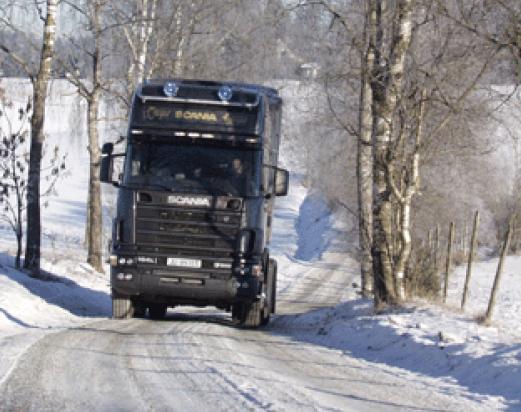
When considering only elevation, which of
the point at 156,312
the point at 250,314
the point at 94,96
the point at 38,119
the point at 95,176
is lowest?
the point at 156,312

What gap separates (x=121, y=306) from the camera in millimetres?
16312

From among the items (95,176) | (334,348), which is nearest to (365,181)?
(95,176)

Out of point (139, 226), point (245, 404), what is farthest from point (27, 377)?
point (139, 226)

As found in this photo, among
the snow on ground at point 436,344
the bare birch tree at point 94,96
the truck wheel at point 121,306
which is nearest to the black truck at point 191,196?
the truck wheel at point 121,306

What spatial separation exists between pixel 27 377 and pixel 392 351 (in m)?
4.99

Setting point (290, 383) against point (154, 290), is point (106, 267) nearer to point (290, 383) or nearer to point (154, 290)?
point (154, 290)

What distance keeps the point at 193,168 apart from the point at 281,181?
174cm

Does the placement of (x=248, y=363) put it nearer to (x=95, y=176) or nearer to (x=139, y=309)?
(x=139, y=309)

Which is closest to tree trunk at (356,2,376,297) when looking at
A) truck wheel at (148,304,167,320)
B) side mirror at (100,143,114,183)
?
truck wheel at (148,304,167,320)

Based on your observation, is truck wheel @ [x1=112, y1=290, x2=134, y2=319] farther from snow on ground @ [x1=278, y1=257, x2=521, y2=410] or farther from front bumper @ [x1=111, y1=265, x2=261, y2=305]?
snow on ground @ [x1=278, y1=257, x2=521, y2=410]

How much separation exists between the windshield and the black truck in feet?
0.05

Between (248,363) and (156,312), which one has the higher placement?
(248,363)

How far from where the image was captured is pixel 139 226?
15.1 metres

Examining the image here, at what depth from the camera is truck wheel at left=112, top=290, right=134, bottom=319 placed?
16.2 m
